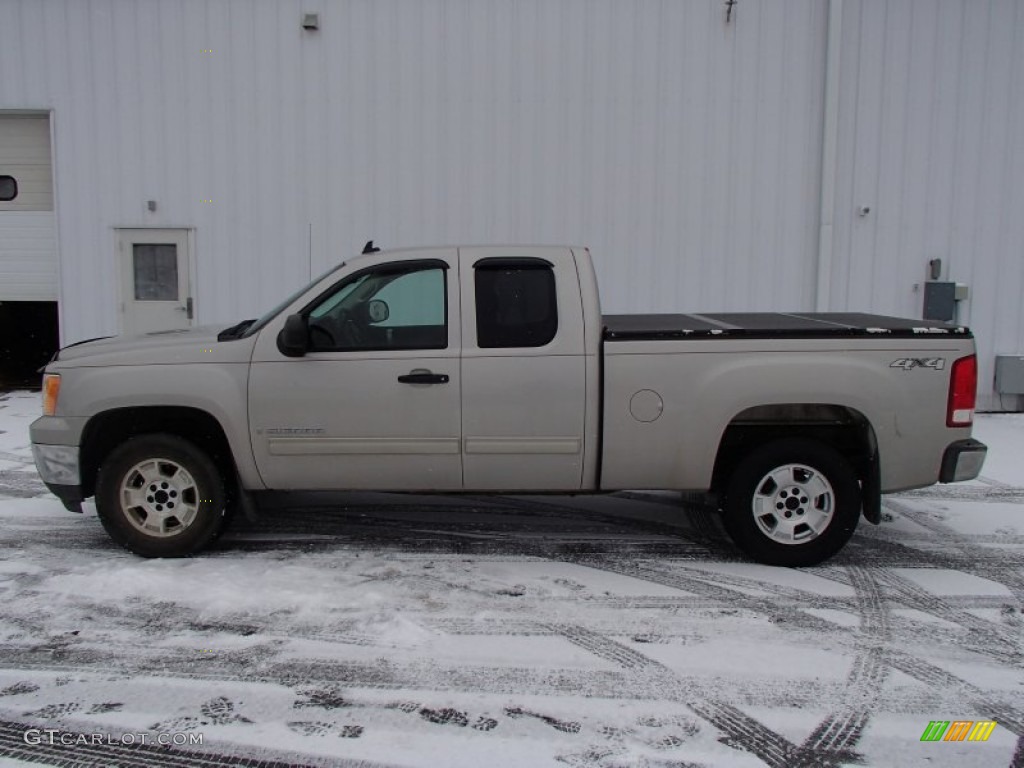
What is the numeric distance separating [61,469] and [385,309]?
2.21 meters

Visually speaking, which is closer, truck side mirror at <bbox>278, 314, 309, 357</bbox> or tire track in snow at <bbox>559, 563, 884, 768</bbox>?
tire track in snow at <bbox>559, 563, 884, 768</bbox>

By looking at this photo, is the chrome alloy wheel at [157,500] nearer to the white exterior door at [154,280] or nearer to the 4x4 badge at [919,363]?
the 4x4 badge at [919,363]

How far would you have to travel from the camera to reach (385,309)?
487cm

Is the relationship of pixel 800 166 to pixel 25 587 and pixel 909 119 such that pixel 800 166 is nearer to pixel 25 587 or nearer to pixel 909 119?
pixel 909 119

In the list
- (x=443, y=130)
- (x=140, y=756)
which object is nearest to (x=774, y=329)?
(x=140, y=756)

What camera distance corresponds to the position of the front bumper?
484 cm

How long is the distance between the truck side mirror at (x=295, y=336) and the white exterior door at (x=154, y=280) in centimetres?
643

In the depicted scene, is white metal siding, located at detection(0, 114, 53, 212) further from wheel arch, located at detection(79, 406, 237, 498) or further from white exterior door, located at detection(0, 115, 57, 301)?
wheel arch, located at detection(79, 406, 237, 498)

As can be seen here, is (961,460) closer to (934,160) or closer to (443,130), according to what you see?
(934,160)

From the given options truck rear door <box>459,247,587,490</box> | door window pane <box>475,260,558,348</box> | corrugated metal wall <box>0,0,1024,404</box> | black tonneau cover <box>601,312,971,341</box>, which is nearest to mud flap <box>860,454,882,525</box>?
black tonneau cover <box>601,312,971,341</box>

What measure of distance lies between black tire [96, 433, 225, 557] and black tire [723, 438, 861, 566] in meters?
3.16

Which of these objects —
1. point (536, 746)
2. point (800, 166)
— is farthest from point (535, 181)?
point (536, 746)

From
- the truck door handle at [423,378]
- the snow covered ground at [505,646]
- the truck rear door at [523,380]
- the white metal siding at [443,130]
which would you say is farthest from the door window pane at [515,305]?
the white metal siding at [443,130]

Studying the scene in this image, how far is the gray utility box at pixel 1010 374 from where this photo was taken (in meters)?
10.2
